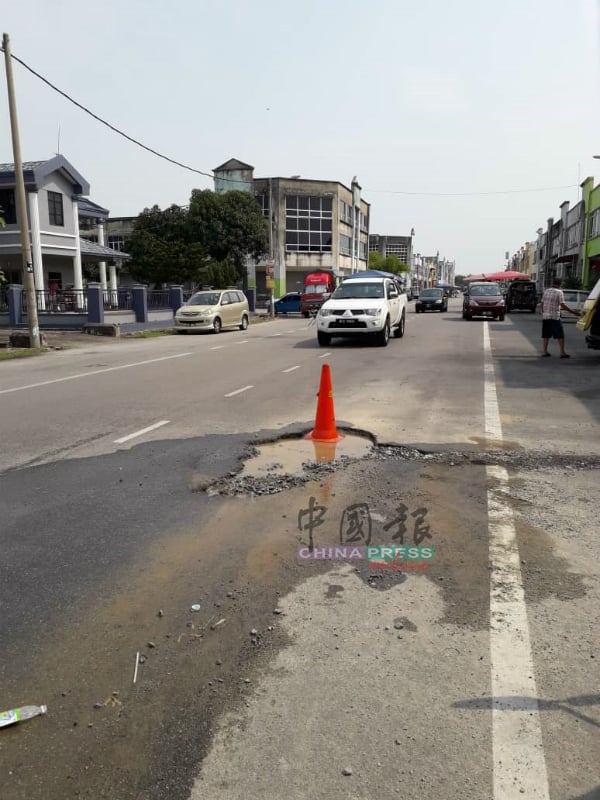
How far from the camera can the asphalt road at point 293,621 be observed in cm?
237

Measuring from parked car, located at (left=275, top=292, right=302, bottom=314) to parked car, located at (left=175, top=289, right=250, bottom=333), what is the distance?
605 inches

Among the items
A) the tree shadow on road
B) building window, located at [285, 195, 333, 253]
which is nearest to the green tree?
building window, located at [285, 195, 333, 253]

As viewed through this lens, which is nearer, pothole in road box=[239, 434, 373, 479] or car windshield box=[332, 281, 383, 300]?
pothole in road box=[239, 434, 373, 479]

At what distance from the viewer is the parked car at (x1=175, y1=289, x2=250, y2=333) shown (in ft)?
85.7

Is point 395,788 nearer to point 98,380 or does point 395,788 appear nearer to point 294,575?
point 294,575

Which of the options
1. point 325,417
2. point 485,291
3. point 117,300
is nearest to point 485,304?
point 485,291

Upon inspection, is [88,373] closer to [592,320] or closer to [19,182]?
[19,182]

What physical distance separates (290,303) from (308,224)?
23755 millimetres

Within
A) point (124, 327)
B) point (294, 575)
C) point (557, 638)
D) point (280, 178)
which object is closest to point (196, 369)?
point (294, 575)

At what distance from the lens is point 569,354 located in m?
15.9

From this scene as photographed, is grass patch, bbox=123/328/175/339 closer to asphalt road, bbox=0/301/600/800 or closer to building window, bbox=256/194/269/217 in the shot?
asphalt road, bbox=0/301/600/800

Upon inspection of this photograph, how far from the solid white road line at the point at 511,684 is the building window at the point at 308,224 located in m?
62.0

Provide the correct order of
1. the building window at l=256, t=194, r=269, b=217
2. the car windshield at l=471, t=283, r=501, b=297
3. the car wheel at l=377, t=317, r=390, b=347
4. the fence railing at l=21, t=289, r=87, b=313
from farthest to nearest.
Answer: the building window at l=256, t=194, r=269, b=217
the car windshield at l=471, t=283, r=501, b=297
the fence railing at l=21, t=289, r=87, b=313
the car wheel at l=377, t=317, r=390, b=347

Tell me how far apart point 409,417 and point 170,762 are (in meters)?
6.36
